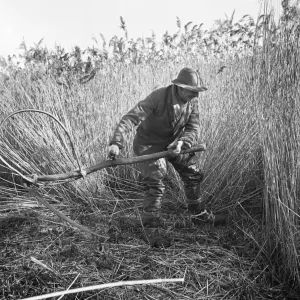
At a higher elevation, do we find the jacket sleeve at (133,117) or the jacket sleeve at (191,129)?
the jacket sleeve at (133,117)

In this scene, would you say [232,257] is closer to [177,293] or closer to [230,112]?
[177,293]

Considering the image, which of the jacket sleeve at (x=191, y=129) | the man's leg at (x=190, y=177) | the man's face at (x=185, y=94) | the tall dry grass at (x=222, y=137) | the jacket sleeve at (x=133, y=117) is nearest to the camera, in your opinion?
the tall dry grass at (x=222, y=137)

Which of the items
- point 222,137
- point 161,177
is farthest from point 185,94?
point 222,137

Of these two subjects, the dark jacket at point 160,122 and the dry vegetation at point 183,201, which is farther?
the dark jacket at point 160,122

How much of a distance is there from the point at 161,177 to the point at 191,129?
386mm

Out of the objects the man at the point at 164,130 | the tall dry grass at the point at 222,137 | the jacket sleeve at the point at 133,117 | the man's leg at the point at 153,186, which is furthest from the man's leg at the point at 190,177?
the jacket sleeve at the point at 133,117

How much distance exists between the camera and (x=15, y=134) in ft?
10.3

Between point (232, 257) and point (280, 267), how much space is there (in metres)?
0.30

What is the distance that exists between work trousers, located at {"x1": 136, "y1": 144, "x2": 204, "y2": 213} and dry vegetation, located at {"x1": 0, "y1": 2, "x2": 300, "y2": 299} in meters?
0.23

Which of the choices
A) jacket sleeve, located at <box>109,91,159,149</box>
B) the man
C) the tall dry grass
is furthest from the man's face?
the tall dry grass

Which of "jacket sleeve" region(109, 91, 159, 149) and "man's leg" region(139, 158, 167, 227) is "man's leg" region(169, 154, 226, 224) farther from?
"jacket sleeve" region(109, 91, 159, 149)

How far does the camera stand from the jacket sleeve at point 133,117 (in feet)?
5.67

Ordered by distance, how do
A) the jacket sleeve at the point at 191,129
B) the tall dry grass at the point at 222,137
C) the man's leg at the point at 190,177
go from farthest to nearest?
the man's leg at the point at 190,177 < the jacket sleeve at the point at 191,129 < the tall dry grass at the point at 222,137

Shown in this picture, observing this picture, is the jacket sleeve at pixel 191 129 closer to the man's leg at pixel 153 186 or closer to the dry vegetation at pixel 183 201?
the man's leg at pixel 153 186
